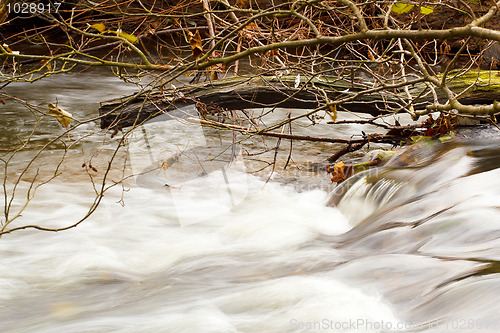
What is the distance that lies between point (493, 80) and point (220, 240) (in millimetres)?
2667

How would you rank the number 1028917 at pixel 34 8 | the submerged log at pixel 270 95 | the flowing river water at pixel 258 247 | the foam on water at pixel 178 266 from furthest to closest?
the submerged log at pixel 270 95, the number 1028917 at pixel 34 8, the foam on water at pixel 178 266, the flowing river water at pixel 258 247

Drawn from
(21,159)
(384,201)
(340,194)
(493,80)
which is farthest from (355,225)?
(21,159)

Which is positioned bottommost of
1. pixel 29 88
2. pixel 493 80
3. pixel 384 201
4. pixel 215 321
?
pixel 215 321

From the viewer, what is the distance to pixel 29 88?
26.3 feet

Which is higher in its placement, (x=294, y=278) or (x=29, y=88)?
(x=29, y=88)

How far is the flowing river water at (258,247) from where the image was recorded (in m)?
2.46

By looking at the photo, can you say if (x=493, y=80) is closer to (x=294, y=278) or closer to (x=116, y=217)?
(x=294, y=278)

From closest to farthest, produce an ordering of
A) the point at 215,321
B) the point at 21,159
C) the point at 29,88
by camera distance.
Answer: the point at 215,321 < the point at 21,159 < the point at 29,88

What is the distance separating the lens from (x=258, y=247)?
3.62 m

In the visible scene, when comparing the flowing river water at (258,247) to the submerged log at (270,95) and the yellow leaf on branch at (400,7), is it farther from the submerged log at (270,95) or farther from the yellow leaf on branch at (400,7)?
the yellow leaf on branch at (400,7)
